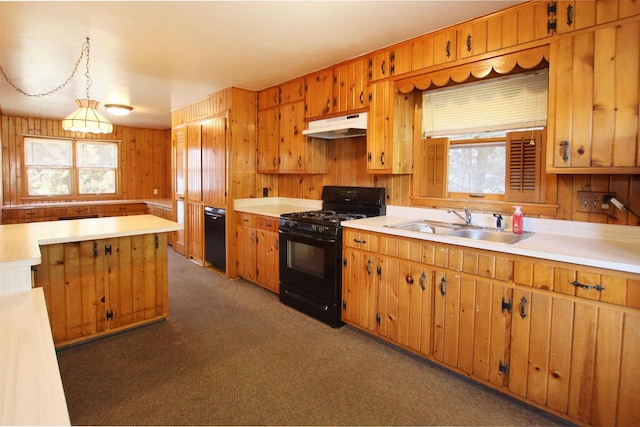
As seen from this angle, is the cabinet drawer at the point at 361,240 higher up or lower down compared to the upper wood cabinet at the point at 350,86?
lower down

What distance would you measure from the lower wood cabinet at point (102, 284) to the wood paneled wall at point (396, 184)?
1821 mm

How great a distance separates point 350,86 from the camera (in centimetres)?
326

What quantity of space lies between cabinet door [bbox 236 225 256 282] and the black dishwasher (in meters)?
0.26

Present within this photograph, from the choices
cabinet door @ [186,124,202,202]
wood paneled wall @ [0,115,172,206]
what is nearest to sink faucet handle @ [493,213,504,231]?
cabinet door @ [186,124,202,202]

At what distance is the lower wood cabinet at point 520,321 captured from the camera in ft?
5.42

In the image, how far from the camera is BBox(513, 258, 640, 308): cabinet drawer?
5.27ft

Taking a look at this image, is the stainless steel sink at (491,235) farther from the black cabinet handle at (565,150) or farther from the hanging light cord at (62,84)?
the hanging light cord at (62,84)

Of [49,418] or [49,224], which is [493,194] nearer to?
[49,418]

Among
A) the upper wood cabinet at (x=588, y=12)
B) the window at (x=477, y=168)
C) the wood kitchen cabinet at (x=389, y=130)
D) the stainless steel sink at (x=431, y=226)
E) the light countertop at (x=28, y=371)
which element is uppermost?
the upper wood cabinet at (x=588, y=12)

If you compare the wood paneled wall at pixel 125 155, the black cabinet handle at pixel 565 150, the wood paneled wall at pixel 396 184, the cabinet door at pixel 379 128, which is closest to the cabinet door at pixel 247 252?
the wood paneled wall at pixel 396 184

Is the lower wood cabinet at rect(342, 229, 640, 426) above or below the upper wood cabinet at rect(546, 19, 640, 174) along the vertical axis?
below

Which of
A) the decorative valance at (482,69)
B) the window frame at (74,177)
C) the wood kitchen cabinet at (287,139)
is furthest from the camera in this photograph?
the window frame at (74,177)

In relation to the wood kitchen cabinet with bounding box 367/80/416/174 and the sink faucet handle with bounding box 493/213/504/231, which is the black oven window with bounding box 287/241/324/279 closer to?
the wood kitchen cabinet with bounding box 367/80/416/174

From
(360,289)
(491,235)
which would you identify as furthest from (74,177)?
(491,235)
